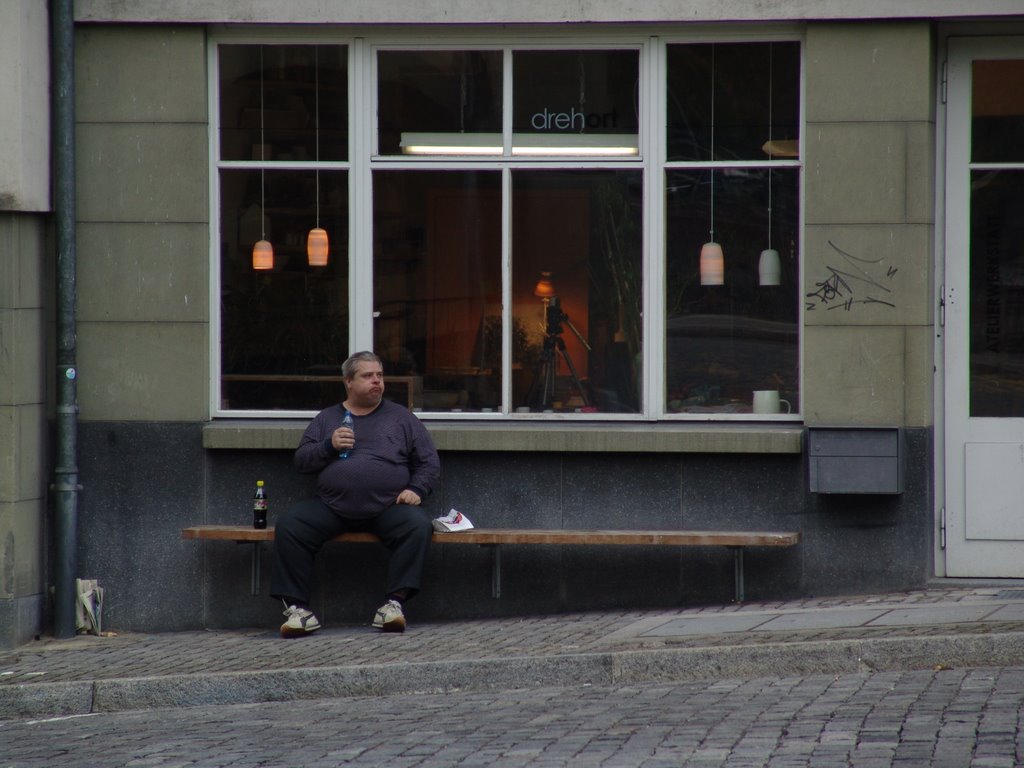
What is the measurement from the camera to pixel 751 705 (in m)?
6.68

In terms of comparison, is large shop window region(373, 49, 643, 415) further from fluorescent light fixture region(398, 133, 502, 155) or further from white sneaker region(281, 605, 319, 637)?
white sneaker region(281, 605, 319, 637)

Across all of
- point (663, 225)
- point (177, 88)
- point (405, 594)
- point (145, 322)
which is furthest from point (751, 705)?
point (177, 88)

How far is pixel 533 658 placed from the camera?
24.6ft

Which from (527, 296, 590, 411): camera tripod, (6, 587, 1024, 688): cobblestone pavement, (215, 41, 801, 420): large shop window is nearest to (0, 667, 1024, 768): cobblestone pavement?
(6, 587, 1024, 688): cobblestone pavement

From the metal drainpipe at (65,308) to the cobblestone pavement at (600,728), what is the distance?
1573mm

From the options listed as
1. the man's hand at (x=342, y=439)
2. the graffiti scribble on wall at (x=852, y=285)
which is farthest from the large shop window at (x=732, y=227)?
the man's hand at (x=342, y=439)

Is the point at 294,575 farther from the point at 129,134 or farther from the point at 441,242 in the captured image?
the point at 129,134

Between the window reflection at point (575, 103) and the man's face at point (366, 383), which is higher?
the window reflection at point (575, 103)

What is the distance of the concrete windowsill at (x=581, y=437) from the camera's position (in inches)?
347

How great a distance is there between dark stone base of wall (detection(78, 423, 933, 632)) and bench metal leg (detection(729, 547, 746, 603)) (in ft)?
0.16

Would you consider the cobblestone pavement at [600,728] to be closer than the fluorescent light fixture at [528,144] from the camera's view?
Yes

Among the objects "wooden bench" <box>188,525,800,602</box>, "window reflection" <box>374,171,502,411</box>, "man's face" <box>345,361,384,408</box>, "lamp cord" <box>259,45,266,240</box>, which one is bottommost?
"wooden bench" <box>188,525,800,602</box>

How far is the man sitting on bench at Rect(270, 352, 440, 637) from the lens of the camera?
28.1ft

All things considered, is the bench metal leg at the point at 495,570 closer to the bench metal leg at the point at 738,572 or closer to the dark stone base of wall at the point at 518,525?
the dark stone base of wall at the point at 518,525
